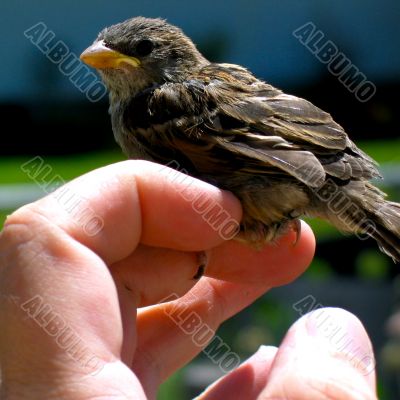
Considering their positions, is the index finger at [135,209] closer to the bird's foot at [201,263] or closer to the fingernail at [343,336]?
the bird's foot at [201,263]

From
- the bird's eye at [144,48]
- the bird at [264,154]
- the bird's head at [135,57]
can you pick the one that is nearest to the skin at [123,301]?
the bird at [264,154]

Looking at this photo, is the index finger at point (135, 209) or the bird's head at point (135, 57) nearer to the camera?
the index finger at point (135, 209)

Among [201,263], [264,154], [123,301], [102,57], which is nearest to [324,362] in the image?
[123,301]

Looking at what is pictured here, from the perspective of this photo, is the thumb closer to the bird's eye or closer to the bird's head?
the bird's head

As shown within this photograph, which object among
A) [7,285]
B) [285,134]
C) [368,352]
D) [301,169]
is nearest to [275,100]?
[285,134]

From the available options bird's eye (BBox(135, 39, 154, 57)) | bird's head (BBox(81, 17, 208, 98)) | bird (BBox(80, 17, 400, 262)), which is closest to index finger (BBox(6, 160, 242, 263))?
bird (BBox(80, 17, 400, 262))

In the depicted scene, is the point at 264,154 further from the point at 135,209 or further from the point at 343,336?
the point at 343,336

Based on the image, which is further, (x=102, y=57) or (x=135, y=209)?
(x=102, y=57)
